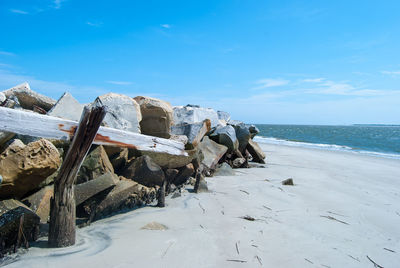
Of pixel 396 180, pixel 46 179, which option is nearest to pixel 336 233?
pixel 46 179

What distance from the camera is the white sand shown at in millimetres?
2742

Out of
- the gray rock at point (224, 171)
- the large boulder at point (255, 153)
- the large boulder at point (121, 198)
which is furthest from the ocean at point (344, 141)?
the large boulder at point (121, 198)

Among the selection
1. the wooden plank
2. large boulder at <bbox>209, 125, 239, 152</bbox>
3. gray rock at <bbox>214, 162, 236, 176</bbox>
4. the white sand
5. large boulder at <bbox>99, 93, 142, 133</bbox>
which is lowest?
the white sand

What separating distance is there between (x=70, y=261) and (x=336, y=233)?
3.28 m

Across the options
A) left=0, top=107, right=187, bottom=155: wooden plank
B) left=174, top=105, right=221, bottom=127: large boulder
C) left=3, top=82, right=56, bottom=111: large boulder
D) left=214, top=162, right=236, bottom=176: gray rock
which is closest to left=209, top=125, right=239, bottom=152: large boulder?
left=214, top=162, right=236, bottom=176: gray rock

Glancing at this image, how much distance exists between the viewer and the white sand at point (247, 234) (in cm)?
274

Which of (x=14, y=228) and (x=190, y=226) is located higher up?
(x=14, y=228)

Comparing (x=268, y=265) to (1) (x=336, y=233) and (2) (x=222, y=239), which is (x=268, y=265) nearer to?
(2) (x=222, y=239)

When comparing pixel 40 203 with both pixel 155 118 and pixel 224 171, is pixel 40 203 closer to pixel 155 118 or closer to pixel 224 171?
pixel 155 118

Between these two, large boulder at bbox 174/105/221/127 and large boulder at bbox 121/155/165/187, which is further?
large boulder at bbox 174/105/221/127

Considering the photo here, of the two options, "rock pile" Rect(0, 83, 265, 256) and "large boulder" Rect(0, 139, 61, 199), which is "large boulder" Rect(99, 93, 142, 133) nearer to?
"rock pile" Rect(0, 83, 265, 256)

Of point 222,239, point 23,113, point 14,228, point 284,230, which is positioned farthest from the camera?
point 284,230

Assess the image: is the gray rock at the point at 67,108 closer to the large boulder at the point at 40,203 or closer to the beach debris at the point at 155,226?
the large boulder at the point at 40,203

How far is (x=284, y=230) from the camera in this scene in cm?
365
